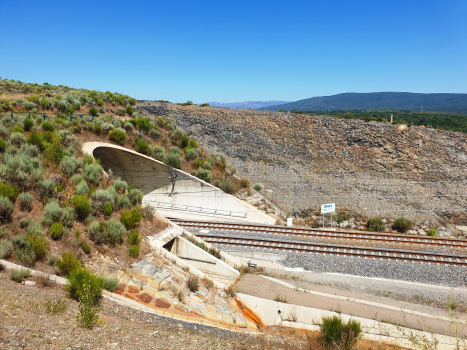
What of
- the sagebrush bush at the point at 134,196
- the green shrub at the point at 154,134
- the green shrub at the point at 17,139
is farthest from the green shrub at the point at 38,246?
the green shrub at the point at 154,134

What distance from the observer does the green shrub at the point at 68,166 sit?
38.0 ft

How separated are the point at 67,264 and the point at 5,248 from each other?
1429 millimetres

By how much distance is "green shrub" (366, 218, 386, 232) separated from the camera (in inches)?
704

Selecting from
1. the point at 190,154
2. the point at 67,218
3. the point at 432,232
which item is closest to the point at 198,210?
the point at 190,154

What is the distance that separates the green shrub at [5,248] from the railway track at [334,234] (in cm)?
942

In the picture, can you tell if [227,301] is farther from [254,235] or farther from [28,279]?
[254,235]

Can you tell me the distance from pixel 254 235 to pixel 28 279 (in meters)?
9.72

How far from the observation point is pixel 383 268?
10680 mm

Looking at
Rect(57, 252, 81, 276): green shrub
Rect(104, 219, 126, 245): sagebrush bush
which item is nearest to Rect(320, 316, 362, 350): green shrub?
Rect(57, 252, 81, 276): green shrub

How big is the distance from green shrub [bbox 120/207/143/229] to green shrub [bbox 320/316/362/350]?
22.1 ft

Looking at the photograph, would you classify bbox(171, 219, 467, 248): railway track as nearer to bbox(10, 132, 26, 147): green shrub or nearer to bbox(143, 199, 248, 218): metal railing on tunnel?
bbox(143, 199, 248, 218): metal railing on tunnel

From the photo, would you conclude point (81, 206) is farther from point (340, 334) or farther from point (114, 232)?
point (340, 334)

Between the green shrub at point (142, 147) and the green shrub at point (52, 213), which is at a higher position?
the green shrub at point (142, 147)

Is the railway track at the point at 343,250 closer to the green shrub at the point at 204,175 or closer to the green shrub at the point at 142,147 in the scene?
the green shrub at the point at 204,175
